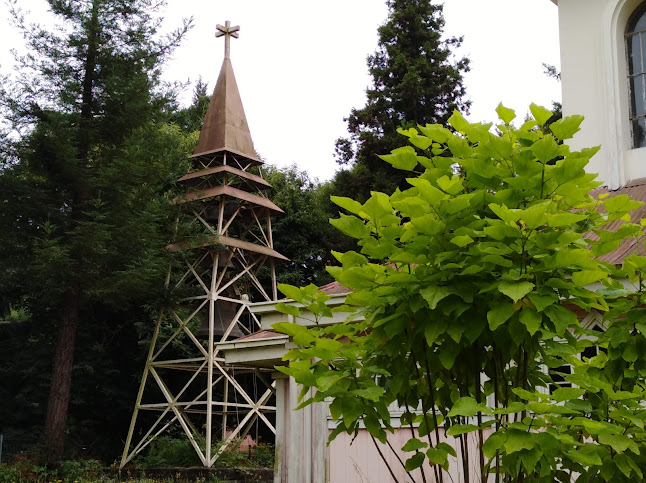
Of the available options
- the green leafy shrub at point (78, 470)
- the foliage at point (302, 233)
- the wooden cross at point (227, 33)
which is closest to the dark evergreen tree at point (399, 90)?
the foliage at point (302, 233)

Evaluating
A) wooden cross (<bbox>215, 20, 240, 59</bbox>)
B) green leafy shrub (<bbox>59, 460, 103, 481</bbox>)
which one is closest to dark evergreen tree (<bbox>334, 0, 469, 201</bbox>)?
wooden cross (<bbox>215, 20, 240, 59</bbox>)

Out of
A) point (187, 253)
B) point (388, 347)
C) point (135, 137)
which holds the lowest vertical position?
point (388, 347)

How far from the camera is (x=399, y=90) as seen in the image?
29234mm

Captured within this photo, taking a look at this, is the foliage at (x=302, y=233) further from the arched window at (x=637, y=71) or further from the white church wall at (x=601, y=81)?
the arched window at (x=637, y=71)

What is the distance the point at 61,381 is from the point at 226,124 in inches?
359

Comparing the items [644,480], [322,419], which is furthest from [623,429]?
[322,419]

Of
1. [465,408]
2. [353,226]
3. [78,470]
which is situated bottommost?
[78,470]

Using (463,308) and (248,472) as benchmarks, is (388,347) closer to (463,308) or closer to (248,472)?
(463,308)

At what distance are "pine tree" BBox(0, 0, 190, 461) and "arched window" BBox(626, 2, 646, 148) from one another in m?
13.9

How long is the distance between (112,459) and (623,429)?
80.0 ft

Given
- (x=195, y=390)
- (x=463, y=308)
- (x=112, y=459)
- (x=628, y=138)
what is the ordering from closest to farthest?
(x=463, y=308)
(x=628, y=138)
(x=112, y=459)
(x=195, y=390)

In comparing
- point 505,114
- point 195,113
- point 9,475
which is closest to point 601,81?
point 505,114

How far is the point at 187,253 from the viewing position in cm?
2327

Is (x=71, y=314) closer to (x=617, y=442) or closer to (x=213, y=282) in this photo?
(x=213, y=282)
